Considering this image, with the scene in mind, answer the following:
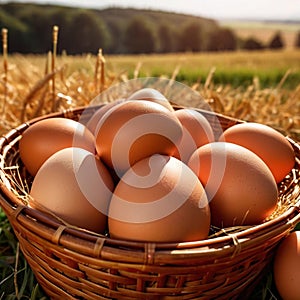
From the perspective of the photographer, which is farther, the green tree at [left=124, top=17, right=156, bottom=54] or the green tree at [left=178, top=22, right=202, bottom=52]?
the green tree at [left=178, top=22, right=202, bottom=52]

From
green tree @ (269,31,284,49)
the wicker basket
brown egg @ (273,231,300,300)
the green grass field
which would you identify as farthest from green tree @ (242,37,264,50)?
the wicker basket

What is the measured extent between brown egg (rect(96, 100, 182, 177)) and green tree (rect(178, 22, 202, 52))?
54.4 feet

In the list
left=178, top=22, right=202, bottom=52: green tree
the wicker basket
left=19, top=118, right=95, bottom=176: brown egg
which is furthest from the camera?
left=178, top=22, right=202, bottom=52: green tree

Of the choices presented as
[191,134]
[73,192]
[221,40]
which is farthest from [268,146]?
[221,40]

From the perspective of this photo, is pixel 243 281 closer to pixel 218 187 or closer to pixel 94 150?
pixel 218 187

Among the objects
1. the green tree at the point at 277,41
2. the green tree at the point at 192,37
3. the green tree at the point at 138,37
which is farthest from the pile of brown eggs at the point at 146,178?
the green tree at the point at 277,41

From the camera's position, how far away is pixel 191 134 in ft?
4.12

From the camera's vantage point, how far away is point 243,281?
1037mm

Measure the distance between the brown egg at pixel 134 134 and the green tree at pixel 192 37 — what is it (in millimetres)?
16584

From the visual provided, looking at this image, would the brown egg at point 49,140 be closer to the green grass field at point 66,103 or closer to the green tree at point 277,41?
the green grass field at point 66,103

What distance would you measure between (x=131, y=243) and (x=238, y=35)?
65.1 ft

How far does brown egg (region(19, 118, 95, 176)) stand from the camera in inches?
47.0

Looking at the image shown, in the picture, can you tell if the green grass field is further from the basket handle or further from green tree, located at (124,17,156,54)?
green tree, located at (124,17,156,54)

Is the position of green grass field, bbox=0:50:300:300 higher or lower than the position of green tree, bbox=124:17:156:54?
higher
